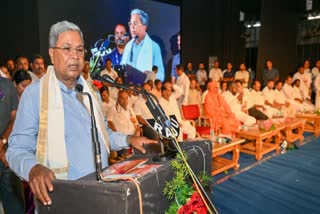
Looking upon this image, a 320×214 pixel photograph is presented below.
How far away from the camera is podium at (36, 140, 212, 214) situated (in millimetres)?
716

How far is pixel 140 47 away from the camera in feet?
24.2

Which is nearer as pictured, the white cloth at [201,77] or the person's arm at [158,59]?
the person's arm at [158,59]

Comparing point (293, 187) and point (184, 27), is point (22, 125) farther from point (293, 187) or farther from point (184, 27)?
point (184, 27)

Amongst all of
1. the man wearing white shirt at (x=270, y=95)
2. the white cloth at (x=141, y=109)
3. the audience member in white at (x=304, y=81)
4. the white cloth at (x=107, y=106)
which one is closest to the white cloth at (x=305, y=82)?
the audience member in white at (x=304, y=81)

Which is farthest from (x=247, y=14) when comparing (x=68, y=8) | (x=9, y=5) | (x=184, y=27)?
(x=9, y=5)

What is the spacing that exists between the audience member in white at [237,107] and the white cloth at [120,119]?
241 cm

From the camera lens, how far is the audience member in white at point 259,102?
671cm

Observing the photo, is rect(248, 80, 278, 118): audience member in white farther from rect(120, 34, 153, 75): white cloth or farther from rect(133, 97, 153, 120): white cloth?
rect(133, 97, 153, 120): white cloth

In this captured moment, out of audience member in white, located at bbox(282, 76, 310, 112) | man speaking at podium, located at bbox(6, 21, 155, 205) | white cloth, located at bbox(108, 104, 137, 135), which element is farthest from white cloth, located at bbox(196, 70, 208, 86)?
man speaking at podium, located at bbox(6, 21, 155, 205)

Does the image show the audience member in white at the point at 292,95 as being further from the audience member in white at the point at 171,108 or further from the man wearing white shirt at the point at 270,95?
the audience member in white at the point at 171,108

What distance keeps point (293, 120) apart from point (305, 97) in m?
3.05

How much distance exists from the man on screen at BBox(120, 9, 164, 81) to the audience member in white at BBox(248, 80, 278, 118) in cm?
276

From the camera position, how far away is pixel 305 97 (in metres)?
8.20

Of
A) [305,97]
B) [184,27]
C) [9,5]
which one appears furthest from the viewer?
[184,27]
